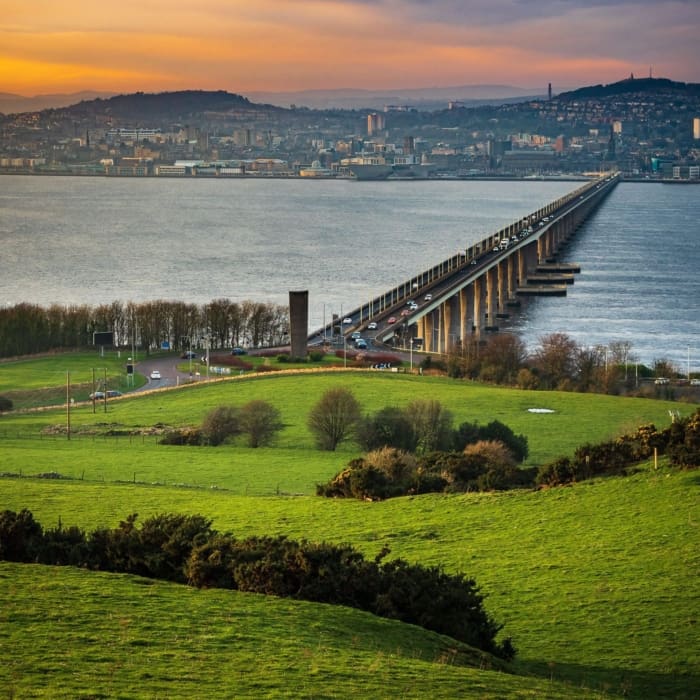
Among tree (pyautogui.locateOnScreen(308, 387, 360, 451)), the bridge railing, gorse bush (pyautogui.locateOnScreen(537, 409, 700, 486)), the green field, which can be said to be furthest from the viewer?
the bridge railing

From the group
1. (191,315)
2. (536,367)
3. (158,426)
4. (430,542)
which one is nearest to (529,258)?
(191,315)

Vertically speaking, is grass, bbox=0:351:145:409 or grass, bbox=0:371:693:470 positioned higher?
grass, bbox=0:371:693:470

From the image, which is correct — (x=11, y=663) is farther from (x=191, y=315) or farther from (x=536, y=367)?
(x=191, y=315)

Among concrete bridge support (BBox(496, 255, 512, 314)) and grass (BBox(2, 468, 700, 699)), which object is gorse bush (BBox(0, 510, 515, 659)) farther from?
concrete bridge support (BBox(496, 255, 512, 314))

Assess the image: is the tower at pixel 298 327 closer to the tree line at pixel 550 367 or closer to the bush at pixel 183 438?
the tree line at pixel 550 367

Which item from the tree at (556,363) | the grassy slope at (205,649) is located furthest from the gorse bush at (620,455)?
the tree at (556,363)

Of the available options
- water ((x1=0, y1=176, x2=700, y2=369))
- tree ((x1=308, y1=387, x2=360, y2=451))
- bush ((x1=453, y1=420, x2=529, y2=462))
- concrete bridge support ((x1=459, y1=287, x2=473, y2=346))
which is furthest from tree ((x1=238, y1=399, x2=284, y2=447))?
concrete bridge support ((x1=459, y1=287, x2=473, y2=346))
